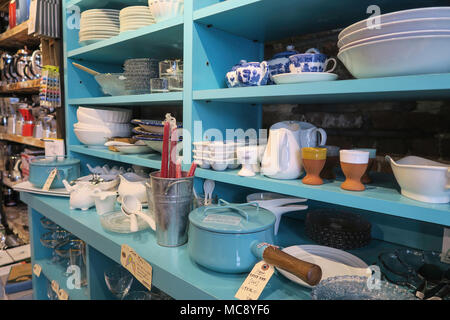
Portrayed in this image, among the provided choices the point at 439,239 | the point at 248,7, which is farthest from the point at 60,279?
the point at 439,239

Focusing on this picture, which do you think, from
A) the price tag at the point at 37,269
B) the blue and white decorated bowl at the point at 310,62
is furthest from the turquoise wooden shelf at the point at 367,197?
the price tag at the point at 37,269

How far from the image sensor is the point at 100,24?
1527 mm

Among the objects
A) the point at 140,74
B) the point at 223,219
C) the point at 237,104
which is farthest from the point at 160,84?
the point at 223,219

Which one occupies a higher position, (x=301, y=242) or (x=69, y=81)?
(x=69, y=81)

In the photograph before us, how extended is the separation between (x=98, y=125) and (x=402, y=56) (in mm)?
1479

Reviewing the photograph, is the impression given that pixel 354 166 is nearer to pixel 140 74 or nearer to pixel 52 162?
pixel 140 74

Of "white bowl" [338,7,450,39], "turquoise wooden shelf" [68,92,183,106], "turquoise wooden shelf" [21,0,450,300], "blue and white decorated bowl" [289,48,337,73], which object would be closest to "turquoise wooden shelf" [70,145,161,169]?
"turquoise wooden shelf" [21,0,450,300]

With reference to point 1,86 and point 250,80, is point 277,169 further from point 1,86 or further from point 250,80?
point 1,86

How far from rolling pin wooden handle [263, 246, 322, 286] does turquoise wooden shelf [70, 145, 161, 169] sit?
25.8 inches

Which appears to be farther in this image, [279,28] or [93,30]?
[93,30]

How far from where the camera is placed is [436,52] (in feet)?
2.00

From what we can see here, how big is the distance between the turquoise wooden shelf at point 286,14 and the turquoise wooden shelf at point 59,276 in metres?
1.28

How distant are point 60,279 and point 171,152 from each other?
3.39 feet

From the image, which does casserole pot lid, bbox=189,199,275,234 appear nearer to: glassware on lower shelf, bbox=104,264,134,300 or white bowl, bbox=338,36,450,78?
white bowl, bbox=338,36,450,78
